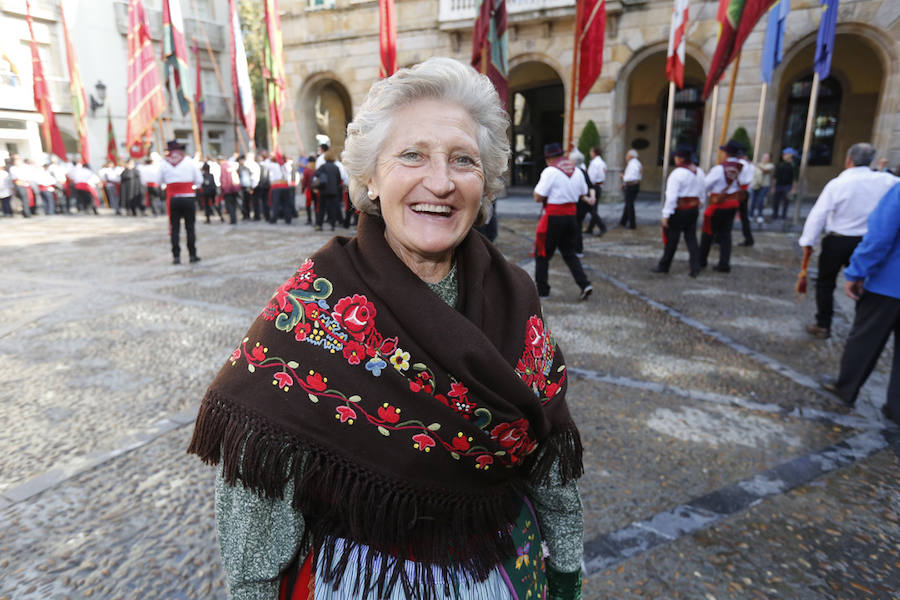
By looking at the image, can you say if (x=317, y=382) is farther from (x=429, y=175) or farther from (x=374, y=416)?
(x=429, y=175)

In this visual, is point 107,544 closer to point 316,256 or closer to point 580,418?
point 316,256

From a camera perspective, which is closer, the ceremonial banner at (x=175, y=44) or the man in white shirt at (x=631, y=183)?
the man in white shirt at (x=631, y=183)

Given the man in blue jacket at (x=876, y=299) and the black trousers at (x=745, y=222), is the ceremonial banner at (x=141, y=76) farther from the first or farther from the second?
the man in blue jacket at (x=876, y=299)

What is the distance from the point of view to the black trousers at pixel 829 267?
4844 millimetres

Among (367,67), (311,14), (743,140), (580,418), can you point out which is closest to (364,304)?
(580,418)

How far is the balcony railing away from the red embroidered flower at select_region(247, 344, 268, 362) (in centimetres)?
1616

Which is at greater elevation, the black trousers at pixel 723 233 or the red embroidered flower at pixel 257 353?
the red embroidered flower at pixel 257 353

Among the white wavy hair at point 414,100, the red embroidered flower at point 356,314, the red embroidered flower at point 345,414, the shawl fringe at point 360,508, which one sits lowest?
the shawl fringe at point 360,508

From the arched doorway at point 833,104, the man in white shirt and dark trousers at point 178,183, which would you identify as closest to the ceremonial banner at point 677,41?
the arched doorway at point 833,104

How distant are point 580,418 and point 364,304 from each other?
8.74 feet

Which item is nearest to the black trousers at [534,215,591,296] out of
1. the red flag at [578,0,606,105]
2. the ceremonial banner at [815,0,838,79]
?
the red flag at [578,0,606,105]

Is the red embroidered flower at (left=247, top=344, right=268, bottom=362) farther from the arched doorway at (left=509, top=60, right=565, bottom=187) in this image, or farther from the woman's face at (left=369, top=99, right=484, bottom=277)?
the arched doorway at (left=509, top=60, right=565, bottom=187)

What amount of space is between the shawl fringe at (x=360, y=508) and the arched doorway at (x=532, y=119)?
2106 centimetres

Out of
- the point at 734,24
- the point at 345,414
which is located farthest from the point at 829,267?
the point at 734,24
